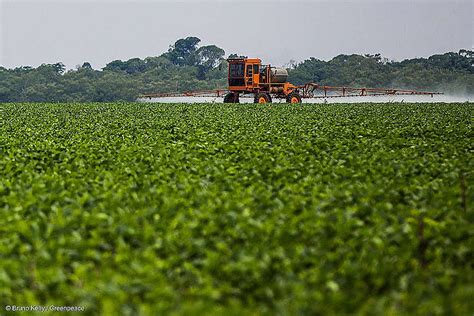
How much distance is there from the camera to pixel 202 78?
102 meters

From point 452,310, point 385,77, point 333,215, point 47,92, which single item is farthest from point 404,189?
point 385,77

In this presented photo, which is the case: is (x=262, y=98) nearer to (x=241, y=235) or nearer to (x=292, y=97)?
(x=292, y=97)

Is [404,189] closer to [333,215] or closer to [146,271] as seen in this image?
[333,215]

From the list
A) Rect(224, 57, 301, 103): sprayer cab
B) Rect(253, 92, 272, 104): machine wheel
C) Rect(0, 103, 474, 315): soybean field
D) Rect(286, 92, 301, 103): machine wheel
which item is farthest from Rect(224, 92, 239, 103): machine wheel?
Rect(0, 103, 474, 315): soybean field

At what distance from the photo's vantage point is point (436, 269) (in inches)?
246

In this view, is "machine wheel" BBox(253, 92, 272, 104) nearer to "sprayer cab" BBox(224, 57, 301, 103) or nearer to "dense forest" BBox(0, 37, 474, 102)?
"sprayer cab" BBox(224, 57, 301, 103)

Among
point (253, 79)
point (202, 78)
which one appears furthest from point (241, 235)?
point (202, 78)

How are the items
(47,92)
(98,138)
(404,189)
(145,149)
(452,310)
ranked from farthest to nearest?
(47,92) → (98,138) → (145,149) → (404,189) → (452,310)

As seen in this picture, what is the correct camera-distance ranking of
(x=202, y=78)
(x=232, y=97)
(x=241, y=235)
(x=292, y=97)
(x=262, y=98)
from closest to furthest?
(x=241, y=235)
(x=262, y=98)
(x=232, y=97)
(x=292, y=97)
(x=202, y=78)

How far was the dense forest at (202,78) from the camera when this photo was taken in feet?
264

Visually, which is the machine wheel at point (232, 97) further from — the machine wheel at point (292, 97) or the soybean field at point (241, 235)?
the soybean field at point (241, 235)

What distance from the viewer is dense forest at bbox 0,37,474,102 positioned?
80375mm

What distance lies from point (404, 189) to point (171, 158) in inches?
182

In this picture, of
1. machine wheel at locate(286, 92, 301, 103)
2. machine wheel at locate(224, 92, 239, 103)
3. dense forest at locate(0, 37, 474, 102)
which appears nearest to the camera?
machine wheel at locate(224, 92, 239, 103)
